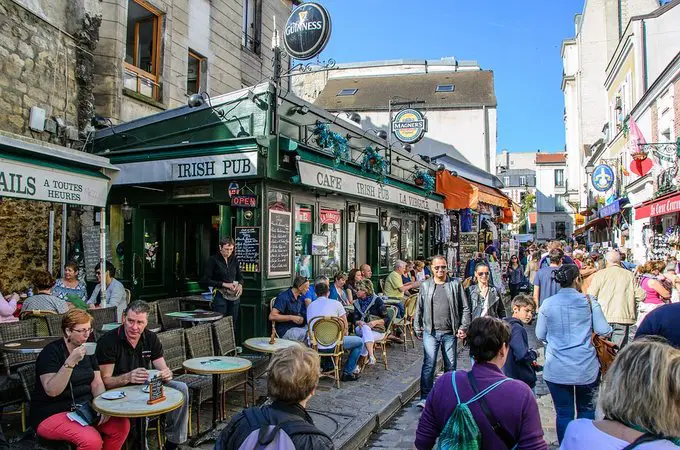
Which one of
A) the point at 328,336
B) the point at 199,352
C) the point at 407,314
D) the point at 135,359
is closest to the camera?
the point at 135,359

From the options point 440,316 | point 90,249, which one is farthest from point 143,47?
point 440,316

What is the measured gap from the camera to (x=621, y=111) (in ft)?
78.7

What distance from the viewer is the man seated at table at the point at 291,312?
736 cm

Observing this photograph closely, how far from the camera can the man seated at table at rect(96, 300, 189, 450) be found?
4172 millimetres

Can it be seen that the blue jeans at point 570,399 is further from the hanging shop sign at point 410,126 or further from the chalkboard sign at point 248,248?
the hanging shop sign at point 410,126

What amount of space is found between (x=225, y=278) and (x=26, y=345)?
3.01 m

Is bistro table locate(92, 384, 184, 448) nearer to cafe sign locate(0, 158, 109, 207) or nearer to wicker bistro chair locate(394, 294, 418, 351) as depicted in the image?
cafe sign locate(0, 158, 109, 207)

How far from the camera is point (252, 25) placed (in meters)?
15.2

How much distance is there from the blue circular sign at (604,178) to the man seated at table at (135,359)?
21396 millimetres

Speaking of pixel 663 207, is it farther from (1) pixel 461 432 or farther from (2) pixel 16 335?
(2) pixel 16 335

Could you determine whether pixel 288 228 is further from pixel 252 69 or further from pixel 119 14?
pixel 252 69

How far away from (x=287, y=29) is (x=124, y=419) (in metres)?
7.12

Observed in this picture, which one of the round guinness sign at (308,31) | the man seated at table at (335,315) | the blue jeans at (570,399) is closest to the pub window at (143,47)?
the round guinness sign at (308,31)

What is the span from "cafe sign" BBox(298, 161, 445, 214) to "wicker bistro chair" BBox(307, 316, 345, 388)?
2409 mm
